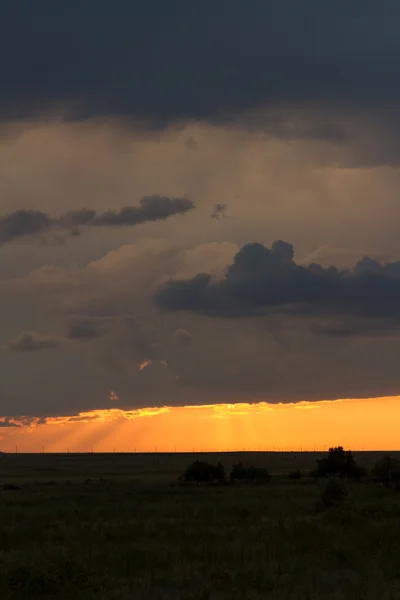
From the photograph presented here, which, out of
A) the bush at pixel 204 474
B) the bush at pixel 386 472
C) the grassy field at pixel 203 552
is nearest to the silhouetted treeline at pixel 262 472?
the bush at pixel 204 474

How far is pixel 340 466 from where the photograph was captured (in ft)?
277

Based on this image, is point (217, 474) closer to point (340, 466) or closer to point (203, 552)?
point (340, 466)

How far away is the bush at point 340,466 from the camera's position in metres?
82.6

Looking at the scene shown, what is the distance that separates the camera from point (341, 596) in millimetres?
17938

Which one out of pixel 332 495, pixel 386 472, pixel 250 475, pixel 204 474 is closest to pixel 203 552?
pixel 332 495

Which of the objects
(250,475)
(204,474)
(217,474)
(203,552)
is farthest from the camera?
(217,474)

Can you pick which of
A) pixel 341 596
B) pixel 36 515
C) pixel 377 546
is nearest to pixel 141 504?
pixel 36 515

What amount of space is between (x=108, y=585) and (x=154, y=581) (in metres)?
1.17

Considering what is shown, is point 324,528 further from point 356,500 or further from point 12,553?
point 356,500

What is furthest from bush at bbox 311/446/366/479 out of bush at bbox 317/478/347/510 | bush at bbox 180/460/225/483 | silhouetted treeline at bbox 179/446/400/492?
bush at bbox 317/478/347/510

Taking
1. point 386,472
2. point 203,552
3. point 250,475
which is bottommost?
point 203,552

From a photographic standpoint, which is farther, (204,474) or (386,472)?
(204,474)

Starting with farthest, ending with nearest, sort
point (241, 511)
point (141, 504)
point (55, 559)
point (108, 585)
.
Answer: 1. point (141, 504)
2. point (241, 511)
3. point (55, 559)
4. point (108, 585)

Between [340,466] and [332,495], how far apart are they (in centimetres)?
4469
